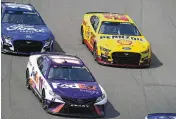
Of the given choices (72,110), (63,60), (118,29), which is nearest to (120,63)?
(118,29)

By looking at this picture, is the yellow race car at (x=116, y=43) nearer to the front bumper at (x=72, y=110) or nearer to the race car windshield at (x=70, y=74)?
the race car windshield at (x=70, y=74)

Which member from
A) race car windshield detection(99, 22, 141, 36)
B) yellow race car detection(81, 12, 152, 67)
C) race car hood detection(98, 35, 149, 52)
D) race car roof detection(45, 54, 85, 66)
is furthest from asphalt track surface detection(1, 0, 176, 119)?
race car roof detection(45, 54, 85, 66)

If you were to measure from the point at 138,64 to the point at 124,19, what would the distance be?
8.51ft

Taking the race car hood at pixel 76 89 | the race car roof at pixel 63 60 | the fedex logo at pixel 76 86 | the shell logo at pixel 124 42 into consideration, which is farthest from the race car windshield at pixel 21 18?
the fedex logo at pixel 76 86

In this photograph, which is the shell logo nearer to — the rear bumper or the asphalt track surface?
the rear bumper

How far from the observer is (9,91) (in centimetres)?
1811

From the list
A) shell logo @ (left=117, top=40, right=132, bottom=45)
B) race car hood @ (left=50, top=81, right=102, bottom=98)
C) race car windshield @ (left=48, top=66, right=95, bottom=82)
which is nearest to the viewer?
race car hood @ (left=50, top=81, right=102, bottom=98)

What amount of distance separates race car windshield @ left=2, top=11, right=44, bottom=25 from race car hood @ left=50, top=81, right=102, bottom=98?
599cm

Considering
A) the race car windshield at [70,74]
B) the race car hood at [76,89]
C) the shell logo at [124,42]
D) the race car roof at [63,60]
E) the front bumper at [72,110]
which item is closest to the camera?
the front bumper at [72,110]

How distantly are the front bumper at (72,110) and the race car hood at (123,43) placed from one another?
4974 mm

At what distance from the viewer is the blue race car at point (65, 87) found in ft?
53.6

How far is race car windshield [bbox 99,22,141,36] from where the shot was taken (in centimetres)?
2234

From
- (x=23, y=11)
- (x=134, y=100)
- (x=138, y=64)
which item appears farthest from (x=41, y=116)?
(x=23, y=11)

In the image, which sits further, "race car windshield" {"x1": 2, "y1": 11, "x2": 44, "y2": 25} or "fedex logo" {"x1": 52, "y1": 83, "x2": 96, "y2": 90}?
"race car windshield" {"x1": 2, "y1": 11, "x2": 44, "y2": 25}
